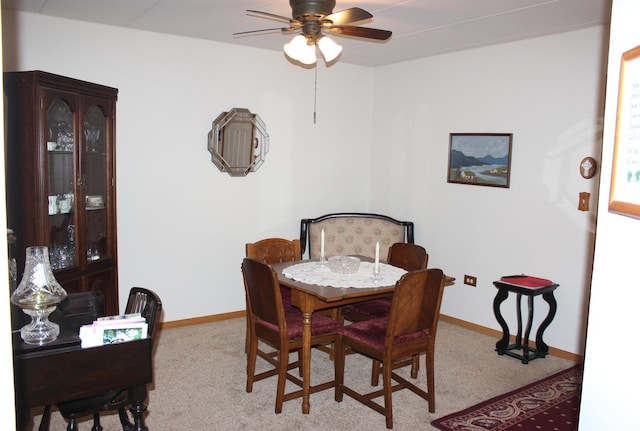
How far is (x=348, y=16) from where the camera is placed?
10.1ft

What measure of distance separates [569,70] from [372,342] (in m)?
2.66

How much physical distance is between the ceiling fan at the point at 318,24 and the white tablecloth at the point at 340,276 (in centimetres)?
140

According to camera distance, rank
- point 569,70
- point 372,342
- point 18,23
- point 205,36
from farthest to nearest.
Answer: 1. point 205,36
2. point 569,70
3. point 18,23
4. point 372,342

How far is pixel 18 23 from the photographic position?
3.92 meters

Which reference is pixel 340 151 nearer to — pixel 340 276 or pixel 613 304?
pixel 340 276

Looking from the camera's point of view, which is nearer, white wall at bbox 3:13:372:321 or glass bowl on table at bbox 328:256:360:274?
glass bowl on table at bbox 328:256:360:274

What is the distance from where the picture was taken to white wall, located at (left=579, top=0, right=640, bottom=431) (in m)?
1.27

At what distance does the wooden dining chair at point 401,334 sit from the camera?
3000mm

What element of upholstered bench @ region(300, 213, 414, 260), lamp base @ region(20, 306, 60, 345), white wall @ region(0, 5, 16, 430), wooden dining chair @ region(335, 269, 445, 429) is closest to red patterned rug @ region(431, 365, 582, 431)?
wooden dining chair @ region(335, 269, 445, 429)

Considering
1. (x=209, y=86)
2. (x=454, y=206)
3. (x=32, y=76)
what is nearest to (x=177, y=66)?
(x=209, y=86)

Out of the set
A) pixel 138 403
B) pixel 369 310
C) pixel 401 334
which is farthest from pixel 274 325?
pixel 138 403

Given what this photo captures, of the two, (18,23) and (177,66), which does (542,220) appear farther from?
(18,23)

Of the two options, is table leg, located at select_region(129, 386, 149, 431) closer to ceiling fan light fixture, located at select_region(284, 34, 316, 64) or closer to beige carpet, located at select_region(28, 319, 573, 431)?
beige carpet, located at select_region(28, 319, 573, 431)

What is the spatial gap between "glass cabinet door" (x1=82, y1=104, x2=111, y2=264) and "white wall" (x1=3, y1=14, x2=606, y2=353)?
20.3 inches
